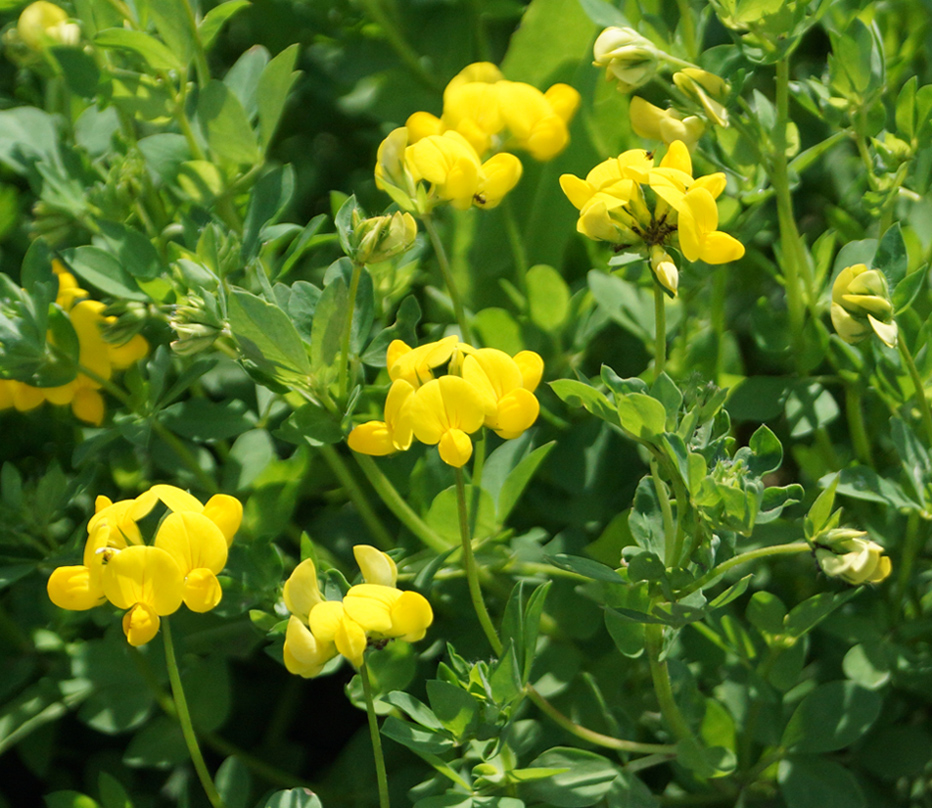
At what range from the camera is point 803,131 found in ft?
5.09

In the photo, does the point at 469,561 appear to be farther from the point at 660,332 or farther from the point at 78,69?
the point at 78,69

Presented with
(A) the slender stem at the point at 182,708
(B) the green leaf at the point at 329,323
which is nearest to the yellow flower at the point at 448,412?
(B) the green leaf at the point at 329,323

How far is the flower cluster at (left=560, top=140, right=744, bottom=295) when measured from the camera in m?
0.86

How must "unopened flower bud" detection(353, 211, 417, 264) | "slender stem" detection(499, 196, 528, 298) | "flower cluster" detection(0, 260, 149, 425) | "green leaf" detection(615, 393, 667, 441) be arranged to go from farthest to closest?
"slender stem" detection(499, 196, 528, 298) → "flower cluster" detection(0, 260, 149, 425) → "unopened flower bud" detection(353, 211, 417, 264) → "green leaf" detection(615, 393, 667, 441)

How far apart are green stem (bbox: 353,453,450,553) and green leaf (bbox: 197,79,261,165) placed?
0.40m

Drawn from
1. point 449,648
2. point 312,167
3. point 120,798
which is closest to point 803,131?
point 312,167

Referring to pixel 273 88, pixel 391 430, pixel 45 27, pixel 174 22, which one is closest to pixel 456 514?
pixel 391 430

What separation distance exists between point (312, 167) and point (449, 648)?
38.5 inches

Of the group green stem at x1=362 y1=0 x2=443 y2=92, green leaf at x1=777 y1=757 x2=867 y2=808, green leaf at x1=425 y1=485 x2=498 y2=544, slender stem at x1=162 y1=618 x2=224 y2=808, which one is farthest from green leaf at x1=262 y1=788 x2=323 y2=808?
green stem at x1=362 y1=0 x2=443 y2=92

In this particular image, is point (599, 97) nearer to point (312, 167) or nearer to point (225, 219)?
point (312, 167)

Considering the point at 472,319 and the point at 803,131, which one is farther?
the point at 803,131

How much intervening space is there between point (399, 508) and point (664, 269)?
0.39 metres

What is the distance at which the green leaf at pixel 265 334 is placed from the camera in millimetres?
878

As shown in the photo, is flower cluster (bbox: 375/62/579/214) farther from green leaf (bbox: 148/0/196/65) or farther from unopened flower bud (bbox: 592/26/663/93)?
green leaf (bbox: 148/0/196/65)
